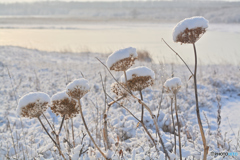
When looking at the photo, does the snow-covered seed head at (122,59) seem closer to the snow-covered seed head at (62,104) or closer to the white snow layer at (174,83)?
the white snow layer at (174,83)

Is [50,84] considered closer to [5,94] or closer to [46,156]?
[5,94]

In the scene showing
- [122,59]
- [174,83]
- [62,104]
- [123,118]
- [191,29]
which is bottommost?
[123,118]

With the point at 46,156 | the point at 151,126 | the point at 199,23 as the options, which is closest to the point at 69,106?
the point at 199,23

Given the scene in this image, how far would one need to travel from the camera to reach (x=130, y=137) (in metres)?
3.80

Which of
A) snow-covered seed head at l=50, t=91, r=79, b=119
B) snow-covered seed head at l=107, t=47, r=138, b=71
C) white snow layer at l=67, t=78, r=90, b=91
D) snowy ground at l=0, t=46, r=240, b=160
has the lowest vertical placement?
snowy ground at l=0, t=46, r=240, b=160

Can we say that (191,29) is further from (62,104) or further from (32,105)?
(32,105)

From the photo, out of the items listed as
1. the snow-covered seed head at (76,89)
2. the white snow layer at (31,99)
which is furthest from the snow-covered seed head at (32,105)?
the snow-covered seed head at (76,89)

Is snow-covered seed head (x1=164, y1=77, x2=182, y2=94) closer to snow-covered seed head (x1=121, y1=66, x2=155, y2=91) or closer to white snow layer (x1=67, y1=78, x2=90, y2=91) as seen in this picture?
snow-covered seed head (x1=121, y1=66, x2=155, y2=91)

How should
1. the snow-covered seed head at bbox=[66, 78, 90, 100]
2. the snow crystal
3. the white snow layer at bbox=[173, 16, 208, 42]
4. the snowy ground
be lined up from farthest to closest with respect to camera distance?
the snowy ground < the snow crystal < the snow-covered seed head at bbox=[66, 78, 90, 100] < the white snow layer at bbox=[173, 16, 208, 42]

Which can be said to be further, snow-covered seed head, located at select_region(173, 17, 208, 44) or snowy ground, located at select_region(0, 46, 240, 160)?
snowy ground, located at select_region(0, 46, 240, 160)

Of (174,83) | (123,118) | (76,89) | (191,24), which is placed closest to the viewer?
(191,24)

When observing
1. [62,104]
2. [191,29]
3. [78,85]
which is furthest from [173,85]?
[62,104]

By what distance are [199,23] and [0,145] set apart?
322cm

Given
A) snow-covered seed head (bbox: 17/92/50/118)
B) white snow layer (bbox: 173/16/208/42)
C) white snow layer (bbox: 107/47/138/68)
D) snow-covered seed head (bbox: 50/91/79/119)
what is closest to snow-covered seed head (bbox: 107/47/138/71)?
white snow layer (bbox: 107/47/138/68)
